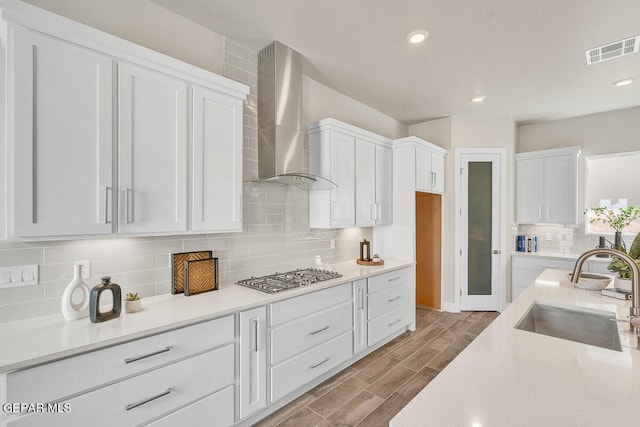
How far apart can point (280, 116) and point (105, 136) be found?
4.42 feet

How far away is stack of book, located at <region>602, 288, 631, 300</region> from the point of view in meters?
1.91

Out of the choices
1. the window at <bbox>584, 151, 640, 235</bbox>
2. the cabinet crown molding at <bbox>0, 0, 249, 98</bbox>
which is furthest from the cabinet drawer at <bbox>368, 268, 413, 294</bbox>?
the window at <bbox>584, 151, 640, 235</bbox>

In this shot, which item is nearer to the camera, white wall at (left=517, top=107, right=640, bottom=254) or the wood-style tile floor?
the wood-style tile floor

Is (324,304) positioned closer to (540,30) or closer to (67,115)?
(67,115)

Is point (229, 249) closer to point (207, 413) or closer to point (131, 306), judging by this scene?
point (131, 306)

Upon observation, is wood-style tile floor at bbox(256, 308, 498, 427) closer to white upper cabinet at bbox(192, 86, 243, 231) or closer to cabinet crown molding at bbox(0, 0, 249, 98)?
white upper cabinet at bbox(192, 86, 243, 231)

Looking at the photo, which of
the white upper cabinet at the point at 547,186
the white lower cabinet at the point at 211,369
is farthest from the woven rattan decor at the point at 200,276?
the white upper cabinet at the point at 547,186

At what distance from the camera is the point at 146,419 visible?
1588 millimetres

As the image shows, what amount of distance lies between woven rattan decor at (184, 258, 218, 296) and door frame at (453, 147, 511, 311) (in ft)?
11.9

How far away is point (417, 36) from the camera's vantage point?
2.51 meters

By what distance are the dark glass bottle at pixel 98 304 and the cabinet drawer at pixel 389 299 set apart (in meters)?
2.19

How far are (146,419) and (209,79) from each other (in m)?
2.07

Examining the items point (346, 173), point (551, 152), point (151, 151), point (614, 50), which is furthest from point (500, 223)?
point (151, 151)

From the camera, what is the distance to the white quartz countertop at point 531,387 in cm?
82
